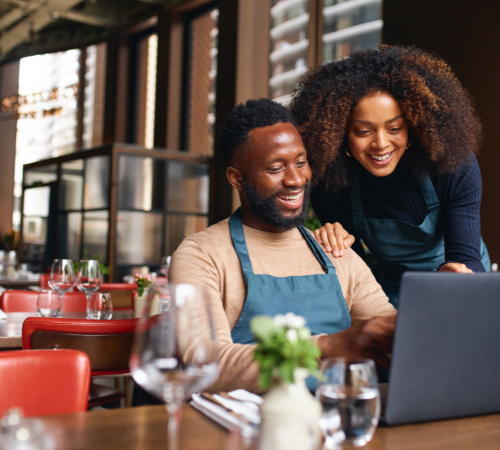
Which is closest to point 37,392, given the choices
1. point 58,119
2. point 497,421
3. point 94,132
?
point 497,421

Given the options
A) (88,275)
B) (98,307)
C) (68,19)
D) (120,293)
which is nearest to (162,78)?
(68,19)

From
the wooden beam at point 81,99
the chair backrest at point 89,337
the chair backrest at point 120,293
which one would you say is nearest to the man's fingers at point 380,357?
the chair backrest at point 89,337

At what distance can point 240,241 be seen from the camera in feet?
4.85

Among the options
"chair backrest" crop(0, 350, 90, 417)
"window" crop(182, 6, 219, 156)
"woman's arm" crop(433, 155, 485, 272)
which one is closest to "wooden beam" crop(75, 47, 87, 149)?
"window" crop(182, 6, 219, 156)

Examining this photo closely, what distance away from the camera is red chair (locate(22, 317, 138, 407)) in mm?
1717

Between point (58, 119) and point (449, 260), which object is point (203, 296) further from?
point (58, 119)

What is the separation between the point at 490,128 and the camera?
3.89 m

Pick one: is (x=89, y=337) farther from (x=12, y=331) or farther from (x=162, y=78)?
(x=162, y=78)

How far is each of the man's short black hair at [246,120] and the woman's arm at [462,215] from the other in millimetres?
512

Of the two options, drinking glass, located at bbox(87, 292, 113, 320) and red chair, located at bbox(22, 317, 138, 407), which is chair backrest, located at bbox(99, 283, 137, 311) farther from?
red chair, located at bbox(22, 317, 138, 407)

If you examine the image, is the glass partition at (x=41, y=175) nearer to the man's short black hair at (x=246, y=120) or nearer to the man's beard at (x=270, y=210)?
the man's short black hair at (x=246, y=120)

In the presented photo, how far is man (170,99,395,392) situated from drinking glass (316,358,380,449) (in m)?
0.58

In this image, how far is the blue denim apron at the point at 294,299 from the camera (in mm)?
1351

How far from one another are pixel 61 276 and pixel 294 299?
1.23 meters
